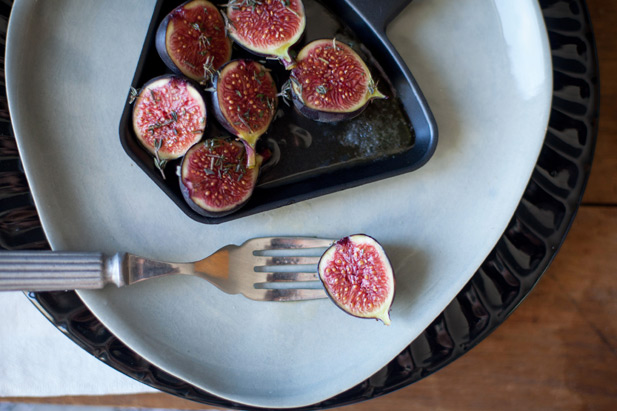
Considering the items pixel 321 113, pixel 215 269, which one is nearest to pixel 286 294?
pixel 215 269

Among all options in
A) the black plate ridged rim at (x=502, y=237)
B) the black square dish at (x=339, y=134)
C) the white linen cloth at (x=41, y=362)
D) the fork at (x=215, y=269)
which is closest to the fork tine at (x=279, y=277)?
the fork at (x=215, y=269)

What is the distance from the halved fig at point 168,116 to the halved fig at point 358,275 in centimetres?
41

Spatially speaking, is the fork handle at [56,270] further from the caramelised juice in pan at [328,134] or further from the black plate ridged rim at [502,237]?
the caramelised juice in pan at [328,134]

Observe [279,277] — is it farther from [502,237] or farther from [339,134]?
[502,237]

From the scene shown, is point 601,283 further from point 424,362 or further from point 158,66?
point 158,66

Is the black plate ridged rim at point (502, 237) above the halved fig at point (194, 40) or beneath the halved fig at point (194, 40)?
beneath

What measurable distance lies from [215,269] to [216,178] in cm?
22

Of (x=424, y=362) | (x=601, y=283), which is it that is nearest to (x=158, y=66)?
(x=424, y=362)

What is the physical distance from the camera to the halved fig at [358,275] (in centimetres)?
109

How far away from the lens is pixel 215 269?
1.10 m

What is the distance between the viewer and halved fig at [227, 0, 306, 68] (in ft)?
3.51

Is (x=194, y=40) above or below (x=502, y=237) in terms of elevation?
above

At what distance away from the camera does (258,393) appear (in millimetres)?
1141

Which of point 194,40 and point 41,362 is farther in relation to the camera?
point 41,362
